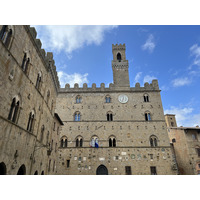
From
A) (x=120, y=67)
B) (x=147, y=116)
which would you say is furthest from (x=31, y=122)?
(x=120, y=67)

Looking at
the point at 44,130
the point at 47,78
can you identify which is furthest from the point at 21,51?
the point at 44,130

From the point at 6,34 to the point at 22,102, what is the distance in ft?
9.88

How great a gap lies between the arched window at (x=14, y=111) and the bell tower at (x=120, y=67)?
1701 centimetres

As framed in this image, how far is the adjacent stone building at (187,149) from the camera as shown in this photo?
19625 mm

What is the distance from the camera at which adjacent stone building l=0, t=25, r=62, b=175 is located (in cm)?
587

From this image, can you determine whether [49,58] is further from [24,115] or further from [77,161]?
[77,161]

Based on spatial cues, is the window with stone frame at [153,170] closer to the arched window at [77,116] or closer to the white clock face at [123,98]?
the white clock face at [123,98]

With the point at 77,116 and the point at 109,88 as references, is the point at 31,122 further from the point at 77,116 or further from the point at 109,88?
the point at 109,88

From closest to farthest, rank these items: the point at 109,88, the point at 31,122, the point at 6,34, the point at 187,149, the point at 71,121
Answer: the point at 6,34 < the point at 31,122 < the point at 71,121 < the point at 187,149 < the point at 109,88

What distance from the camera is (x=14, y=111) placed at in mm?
6816

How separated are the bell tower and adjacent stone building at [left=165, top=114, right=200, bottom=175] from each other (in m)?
10.5

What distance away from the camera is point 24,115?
7602mm

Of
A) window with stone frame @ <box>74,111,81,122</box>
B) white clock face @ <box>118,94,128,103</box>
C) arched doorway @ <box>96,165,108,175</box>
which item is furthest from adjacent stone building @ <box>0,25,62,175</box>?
white clock face @ <box>118,94,128,103</box>
